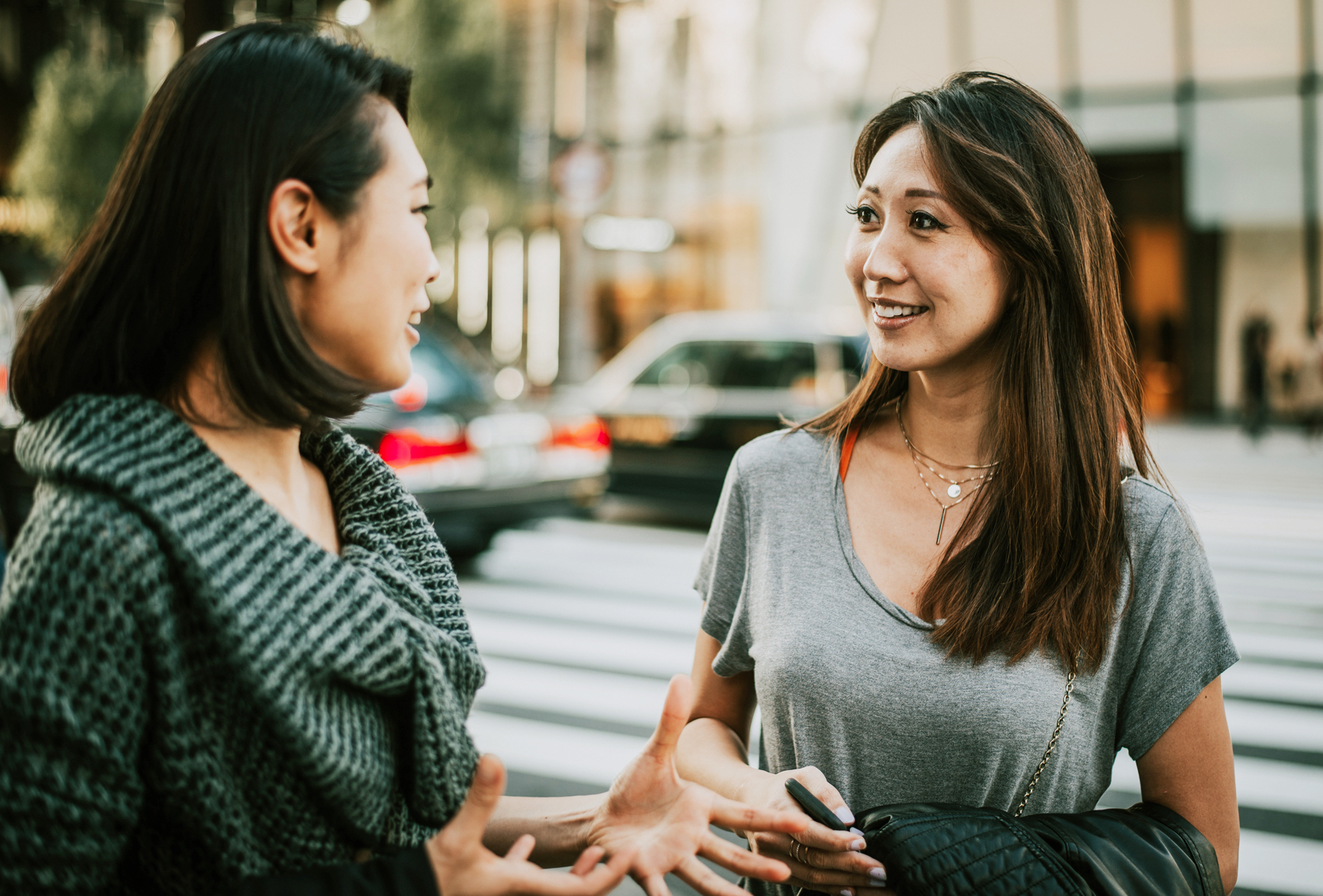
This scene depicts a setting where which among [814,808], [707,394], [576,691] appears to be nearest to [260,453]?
[814,808]

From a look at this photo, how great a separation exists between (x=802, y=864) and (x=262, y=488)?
3.12 feet

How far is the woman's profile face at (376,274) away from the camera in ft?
4.56

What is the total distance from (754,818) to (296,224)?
1027 mm

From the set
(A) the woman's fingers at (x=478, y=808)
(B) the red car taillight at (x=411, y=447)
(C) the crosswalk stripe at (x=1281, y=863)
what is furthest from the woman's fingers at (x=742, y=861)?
(B) the red car taillight at (x=411, y=447)

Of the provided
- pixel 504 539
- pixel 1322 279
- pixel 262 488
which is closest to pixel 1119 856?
pixel 262 488

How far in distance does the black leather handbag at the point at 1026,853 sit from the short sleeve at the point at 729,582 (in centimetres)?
43

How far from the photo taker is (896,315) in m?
1.97

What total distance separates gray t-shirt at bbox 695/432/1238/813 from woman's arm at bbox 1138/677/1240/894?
0.10 feet

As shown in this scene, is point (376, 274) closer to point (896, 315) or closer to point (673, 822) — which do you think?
point (673, 822)

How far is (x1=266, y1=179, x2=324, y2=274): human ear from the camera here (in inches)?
51.8

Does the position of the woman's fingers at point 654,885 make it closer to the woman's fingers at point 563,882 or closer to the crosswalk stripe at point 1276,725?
the woman's fingers at point 563,882

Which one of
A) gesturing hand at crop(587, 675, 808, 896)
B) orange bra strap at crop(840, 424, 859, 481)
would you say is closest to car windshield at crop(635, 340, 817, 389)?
orange bra strap at crop(840, 424, 859, 481)

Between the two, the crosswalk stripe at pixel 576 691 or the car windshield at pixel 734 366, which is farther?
the car windshield at pixel 734 366

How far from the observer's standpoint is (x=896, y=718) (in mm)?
1763
